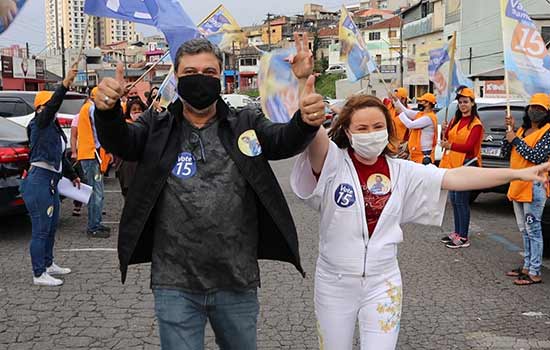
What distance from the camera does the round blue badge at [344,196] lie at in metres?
3.25

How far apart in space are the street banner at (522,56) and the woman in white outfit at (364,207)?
11.4 feet

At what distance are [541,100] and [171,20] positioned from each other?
11.6 ft

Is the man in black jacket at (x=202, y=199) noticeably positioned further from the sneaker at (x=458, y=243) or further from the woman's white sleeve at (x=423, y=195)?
the sneaker at (x=458, y=243)

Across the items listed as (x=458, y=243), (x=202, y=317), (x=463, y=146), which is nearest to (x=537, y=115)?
(x=463, y=146)

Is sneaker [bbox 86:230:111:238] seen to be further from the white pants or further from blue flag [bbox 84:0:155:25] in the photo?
the white pants

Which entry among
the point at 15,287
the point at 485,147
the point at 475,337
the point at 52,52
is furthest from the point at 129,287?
the point at 52,52

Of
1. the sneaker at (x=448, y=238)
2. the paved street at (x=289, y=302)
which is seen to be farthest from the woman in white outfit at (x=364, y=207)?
the sneaker at (x=448, y=238)

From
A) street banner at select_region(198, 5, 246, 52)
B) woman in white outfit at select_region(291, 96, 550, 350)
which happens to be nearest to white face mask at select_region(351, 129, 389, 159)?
woman in white outfit at select_region(291, 96, 550, 350)

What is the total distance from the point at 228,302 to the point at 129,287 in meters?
3.51

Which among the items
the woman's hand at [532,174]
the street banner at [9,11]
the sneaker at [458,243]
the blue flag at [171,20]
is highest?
the blue flag at [171,20]

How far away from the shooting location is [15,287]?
613 cm

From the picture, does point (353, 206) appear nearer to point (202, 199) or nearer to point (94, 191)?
point (202, 199)

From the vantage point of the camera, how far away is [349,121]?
3.40 metres

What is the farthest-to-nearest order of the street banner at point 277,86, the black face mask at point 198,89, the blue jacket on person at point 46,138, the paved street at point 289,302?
the blue jacket on person at point 46,138 → the paved street at point 289,302 → the street banner at point 277,86 → the black face mask at point 198,89
